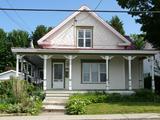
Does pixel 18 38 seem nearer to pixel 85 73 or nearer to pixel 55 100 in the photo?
pixel 85 73

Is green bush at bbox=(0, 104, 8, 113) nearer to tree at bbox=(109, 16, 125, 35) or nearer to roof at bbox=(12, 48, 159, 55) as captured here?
roof at bbox=(12, 48, 159, 55)

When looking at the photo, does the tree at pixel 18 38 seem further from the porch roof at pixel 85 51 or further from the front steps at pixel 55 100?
the front steps at pixel 55 100

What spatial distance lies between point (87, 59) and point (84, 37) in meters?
2.13

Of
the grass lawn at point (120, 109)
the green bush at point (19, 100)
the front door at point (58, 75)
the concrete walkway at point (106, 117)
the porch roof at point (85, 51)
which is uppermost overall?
the porch roof at point (85, 51)

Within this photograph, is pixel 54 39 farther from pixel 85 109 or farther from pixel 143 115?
pixel 143 115

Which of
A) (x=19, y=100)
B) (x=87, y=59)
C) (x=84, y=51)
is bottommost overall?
(x=19, y=100)

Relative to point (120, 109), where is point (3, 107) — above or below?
above

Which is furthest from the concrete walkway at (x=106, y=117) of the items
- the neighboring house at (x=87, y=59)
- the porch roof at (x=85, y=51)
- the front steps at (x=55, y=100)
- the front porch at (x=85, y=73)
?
the front porch at (x=85, y=73)

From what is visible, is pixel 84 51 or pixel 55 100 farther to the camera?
pixel 84 51

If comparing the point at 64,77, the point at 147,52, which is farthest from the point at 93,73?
the point at 147,52

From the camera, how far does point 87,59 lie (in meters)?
35.0

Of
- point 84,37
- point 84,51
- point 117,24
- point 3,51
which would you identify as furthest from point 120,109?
point 3,51

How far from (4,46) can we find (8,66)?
12.0ft

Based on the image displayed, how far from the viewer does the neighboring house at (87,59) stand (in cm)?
3466
